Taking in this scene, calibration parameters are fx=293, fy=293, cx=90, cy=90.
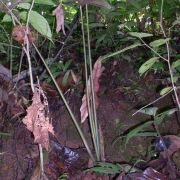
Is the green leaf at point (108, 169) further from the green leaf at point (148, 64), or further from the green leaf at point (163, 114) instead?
the green leaf at point (148, 64)

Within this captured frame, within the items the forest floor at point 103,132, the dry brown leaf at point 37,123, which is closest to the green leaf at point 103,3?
the dry brown leaf at point 37,123

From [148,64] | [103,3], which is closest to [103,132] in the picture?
[148,64]

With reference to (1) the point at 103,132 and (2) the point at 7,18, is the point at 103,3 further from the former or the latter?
(1) the point at 103,132

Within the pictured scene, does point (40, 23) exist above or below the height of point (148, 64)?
above

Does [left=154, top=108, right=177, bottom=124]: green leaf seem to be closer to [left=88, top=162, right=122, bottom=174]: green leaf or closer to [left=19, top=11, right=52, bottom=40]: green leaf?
[left=88, top=162, right=122, bottom=174]: green leaf

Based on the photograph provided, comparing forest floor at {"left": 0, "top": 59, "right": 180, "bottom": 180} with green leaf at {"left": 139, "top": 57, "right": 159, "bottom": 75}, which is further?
forest floor at {"left": 0, "top": 59, "right": 180, "bottom": 180}

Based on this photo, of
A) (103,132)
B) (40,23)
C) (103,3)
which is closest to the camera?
(40,23)

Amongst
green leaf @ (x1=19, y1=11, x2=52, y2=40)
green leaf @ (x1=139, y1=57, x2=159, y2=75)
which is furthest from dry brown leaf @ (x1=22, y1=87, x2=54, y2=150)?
green leaf @ (x1=139, y1=57, x2=159, y2=75)

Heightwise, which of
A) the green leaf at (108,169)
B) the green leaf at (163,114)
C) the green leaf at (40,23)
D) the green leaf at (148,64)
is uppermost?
the green leaf at (40,23)

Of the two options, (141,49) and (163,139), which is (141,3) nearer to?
(141,49)

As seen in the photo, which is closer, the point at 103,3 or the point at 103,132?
the point at 103,3

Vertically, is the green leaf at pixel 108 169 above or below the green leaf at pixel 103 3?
below

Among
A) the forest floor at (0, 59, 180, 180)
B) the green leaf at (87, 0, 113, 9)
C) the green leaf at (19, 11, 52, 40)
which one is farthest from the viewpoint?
the forest floor at (0, 59, 180, 180)

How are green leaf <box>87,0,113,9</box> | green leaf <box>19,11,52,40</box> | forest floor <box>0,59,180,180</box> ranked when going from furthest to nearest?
forest floor <box>0,59,180,180</box>
green leaf <box>87,0,113,9</box>
green leaf <box>19,11,52,40</box>
